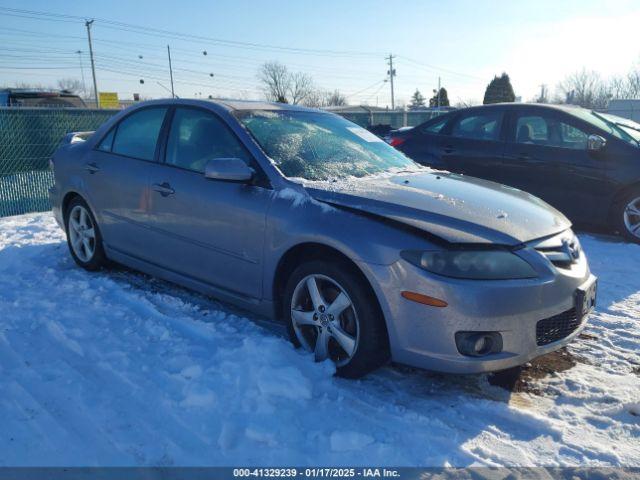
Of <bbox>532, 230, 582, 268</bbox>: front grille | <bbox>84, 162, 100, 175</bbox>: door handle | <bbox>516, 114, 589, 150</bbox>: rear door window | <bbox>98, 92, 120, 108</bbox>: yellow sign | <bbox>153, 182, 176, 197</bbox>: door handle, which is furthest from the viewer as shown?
<bbox>98, 92, 120, 108</bbox>: yellow sign

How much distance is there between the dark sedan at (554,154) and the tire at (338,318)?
439cm

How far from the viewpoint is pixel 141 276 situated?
4789mm

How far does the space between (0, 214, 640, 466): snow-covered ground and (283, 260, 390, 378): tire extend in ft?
0.40

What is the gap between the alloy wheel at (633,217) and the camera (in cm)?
601

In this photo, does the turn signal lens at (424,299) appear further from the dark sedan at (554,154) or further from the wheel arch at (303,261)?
the dark sedan at (554,154)

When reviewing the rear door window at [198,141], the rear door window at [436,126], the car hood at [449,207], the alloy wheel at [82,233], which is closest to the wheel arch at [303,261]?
the car hood at [449,207]

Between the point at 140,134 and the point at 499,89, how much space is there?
4543cm

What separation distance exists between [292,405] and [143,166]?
238 centimetres

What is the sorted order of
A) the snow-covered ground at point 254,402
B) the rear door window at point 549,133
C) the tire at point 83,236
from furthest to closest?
the rear door window at point 549,133, the tire at point 83,236, the snow-covered ground at point 254,402

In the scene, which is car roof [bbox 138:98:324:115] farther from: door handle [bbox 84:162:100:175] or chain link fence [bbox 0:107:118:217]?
chain link fence [bbox 0:107:118:217]

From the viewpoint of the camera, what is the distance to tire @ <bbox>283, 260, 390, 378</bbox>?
2.85 m

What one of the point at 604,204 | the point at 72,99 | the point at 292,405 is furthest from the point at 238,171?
the point at 72,99

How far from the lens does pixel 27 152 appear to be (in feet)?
26.3

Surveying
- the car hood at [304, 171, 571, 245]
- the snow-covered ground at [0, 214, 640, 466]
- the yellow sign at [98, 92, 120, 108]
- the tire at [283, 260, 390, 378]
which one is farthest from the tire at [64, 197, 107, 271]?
the yellow sign at [98, 92, 120, 108]
